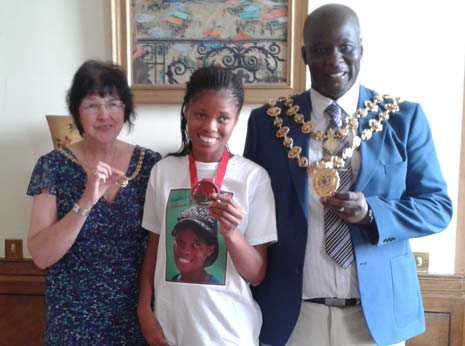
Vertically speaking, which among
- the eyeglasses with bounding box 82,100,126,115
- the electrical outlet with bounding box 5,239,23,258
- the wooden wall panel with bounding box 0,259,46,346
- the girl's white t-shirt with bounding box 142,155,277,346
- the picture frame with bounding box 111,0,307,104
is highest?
the picture frame with bounding box 111,0,307,104

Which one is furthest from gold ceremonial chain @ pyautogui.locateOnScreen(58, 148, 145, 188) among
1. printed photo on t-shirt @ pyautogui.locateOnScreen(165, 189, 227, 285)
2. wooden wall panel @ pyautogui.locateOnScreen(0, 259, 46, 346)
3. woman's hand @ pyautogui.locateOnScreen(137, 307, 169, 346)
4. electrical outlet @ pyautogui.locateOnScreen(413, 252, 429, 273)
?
electrical outlet @ pyautogui.locateOnScreen(413, 252, 429, 273)

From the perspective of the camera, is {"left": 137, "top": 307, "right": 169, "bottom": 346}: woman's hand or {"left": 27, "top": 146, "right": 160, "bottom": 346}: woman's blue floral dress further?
{"left": 27, "top": 146, "right": 160, "bottom": 346}: woman's blue floral dress

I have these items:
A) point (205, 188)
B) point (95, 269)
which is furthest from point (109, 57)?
point (205, 188)

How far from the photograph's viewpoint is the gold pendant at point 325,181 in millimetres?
1188

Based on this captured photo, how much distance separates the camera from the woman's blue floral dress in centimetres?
140

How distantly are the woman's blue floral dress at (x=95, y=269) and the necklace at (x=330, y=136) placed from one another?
526mm

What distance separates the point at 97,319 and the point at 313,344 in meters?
0.69

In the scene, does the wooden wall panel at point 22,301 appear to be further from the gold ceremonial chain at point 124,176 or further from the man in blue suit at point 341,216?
the man in blue suit at point 341,216

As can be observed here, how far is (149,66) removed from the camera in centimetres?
222

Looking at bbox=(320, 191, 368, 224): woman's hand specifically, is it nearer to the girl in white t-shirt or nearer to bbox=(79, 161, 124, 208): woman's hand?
the girl in white t-shirt

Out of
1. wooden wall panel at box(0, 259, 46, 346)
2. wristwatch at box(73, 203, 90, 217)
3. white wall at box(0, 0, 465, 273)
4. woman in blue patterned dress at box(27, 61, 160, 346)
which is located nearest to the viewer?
wristwatch at box(73, 203, 90, 217)

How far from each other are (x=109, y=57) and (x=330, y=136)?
1.41m

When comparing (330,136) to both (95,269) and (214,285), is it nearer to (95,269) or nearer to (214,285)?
(214,285)

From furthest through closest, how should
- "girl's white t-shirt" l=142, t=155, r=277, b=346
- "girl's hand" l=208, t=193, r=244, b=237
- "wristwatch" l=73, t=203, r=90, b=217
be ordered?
"wristwatch" l=73, t=203, r=90, b=217
"girl's white t-shirt" l=142, t=155, r=277, b=346
"girl's hand" l=208, t=193, r=244, b=237
